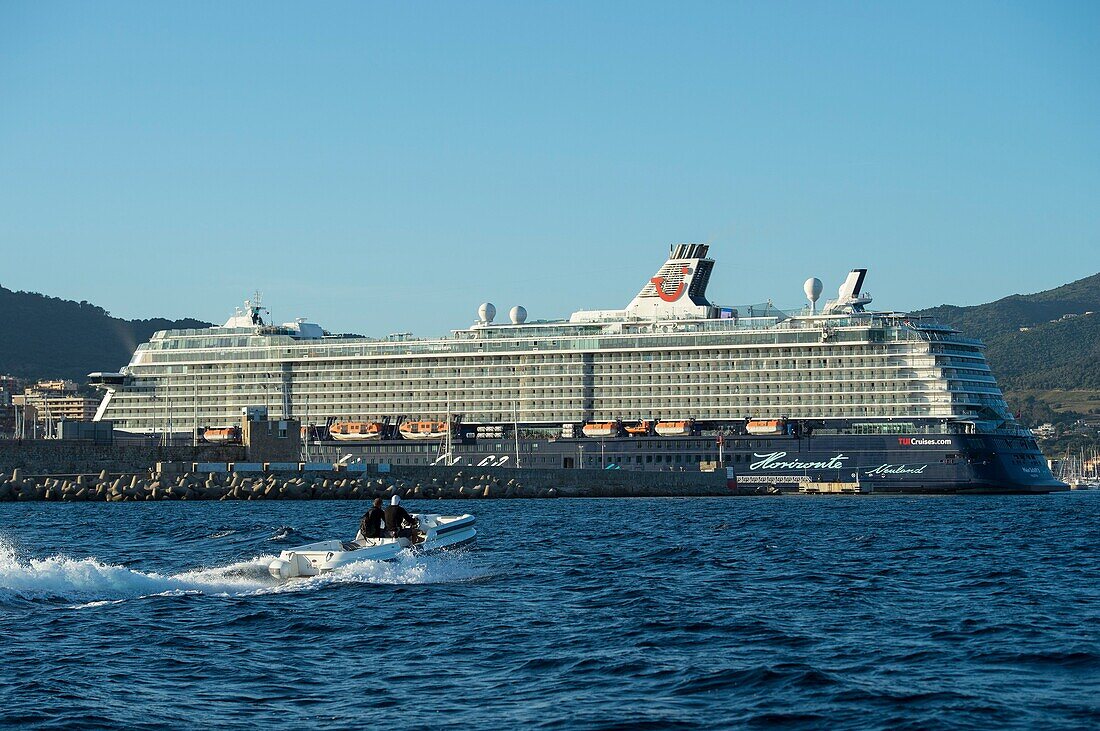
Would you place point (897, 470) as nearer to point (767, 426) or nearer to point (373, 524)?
point (767, 426)

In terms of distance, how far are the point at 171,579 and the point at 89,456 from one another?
65.0 meters

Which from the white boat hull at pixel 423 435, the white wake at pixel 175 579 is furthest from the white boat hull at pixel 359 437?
the white wake at pixel 175 579

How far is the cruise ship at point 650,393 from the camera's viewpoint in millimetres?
91938

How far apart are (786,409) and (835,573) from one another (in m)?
64.3

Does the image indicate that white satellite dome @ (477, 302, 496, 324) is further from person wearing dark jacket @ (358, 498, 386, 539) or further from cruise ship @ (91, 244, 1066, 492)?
person wearing dark jacket @ (358, 498, 386, 539)

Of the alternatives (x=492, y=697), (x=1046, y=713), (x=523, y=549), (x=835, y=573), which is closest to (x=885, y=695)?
(x=1046, y=713)

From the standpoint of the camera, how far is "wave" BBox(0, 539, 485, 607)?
2925 centimetres

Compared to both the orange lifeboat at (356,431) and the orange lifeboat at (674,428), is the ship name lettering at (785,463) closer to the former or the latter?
the orange lifeboat at (674,428)

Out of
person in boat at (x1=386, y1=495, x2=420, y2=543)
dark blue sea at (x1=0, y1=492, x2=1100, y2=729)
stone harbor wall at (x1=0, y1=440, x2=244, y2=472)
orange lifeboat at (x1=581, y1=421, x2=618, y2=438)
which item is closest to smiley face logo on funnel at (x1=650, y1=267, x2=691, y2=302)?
orange lifeboat at (x1=581, y1=421, x2=618, y2=438)

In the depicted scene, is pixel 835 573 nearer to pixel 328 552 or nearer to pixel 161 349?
pixel 328 552

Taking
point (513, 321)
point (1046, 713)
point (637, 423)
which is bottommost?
point (1046, 713)

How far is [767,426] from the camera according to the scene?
9500 cm

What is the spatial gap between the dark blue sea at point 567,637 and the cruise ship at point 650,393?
164 ft

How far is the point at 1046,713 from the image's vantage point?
18.1 metres
